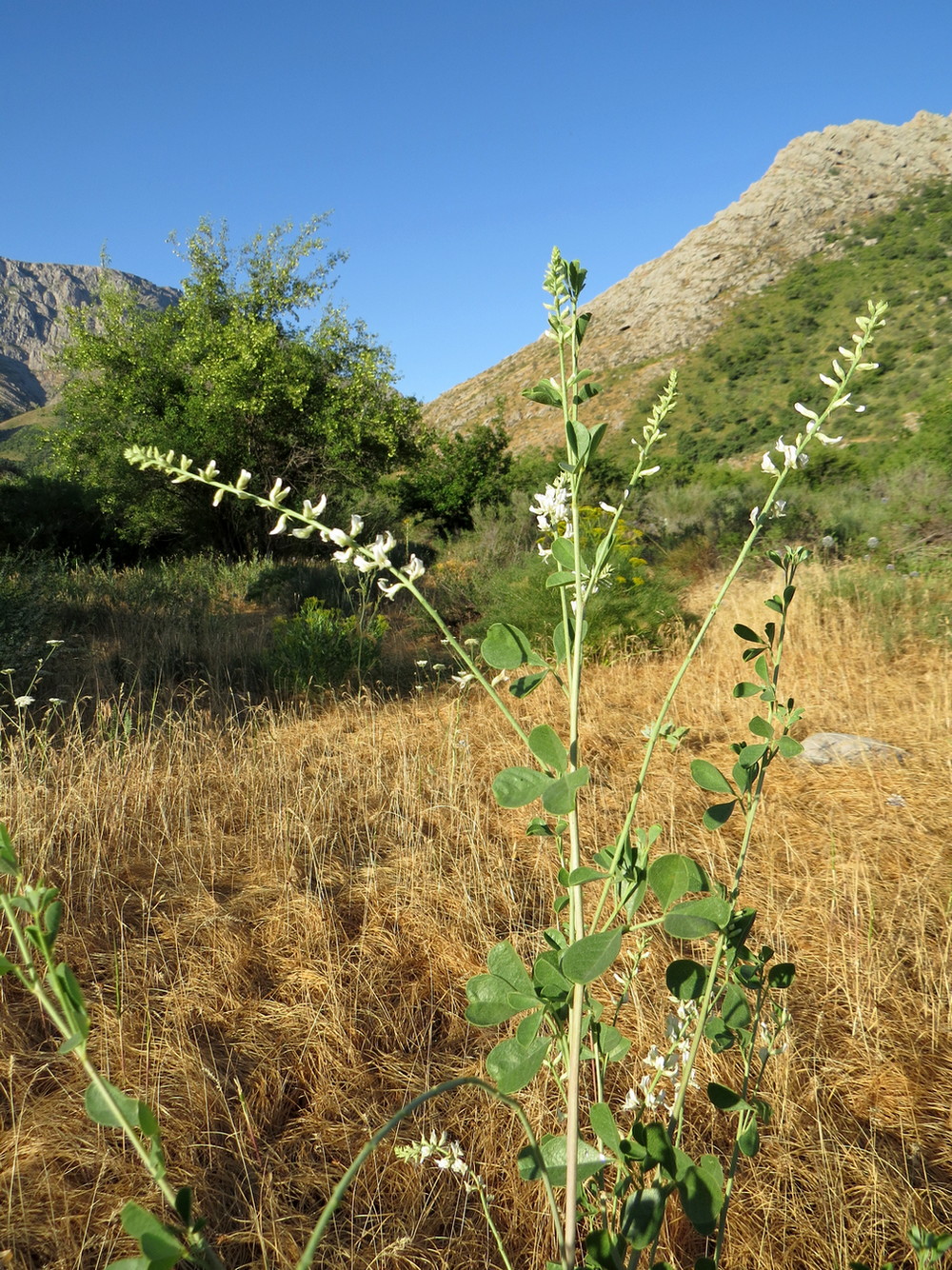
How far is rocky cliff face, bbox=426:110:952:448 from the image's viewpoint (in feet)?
107

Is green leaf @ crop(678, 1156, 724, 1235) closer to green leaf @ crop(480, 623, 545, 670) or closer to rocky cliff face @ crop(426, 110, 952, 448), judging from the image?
green leaf @ crop(480, 623, 545, 670)

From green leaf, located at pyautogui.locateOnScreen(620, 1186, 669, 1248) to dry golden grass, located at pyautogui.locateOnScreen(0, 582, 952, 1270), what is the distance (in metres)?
0.75

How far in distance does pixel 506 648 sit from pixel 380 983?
1611 millimetres

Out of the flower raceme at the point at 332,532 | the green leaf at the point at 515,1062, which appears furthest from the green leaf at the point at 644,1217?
the flower raceme at the point at 332,532

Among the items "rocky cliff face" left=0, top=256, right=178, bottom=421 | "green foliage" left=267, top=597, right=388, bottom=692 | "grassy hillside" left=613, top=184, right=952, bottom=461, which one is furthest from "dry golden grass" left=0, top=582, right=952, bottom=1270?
"rocky cliff face" left=0, top=256, right=178, bottom=421

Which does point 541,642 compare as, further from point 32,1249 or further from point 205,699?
point 32,1249

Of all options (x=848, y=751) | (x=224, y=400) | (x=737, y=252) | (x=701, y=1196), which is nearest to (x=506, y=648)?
(x=701, y=1196)

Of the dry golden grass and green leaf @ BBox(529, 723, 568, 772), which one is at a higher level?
green leaf @ BBox(529, 723, 568, 772)

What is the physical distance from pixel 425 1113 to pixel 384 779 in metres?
1.78

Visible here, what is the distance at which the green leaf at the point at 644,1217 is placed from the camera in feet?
2.19

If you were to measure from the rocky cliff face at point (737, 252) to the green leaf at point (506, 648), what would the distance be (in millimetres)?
30156

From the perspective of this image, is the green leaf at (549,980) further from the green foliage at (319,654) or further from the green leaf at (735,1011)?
the green foliage at (319,654)

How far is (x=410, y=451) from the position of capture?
11.6 metres

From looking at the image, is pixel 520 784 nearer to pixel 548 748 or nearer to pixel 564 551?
pixel 548 748
